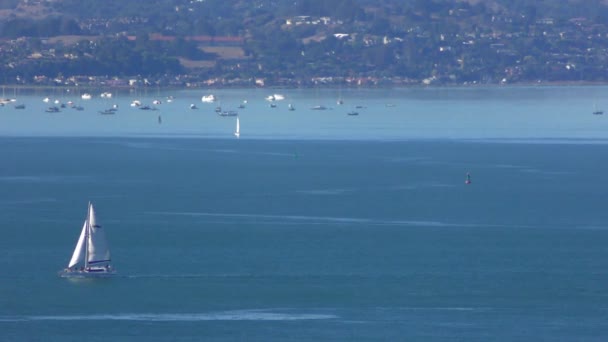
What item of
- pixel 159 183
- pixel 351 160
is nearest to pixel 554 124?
pixel 351 160

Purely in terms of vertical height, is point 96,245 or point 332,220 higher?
point 96,245

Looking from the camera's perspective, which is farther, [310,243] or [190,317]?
[310,243]

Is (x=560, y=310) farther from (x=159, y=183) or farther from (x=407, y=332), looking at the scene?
(x=159, y=183)

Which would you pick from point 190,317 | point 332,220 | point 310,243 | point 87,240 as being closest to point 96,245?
point 87,240

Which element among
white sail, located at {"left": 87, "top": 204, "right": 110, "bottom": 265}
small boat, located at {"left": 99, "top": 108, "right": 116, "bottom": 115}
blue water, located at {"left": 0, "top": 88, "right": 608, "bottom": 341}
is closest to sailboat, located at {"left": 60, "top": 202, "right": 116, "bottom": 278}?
white sail, located at {"left": 87, "top": 204, "right": 110, "bottom": 265}

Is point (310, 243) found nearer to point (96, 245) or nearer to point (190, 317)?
point (96, 245)
